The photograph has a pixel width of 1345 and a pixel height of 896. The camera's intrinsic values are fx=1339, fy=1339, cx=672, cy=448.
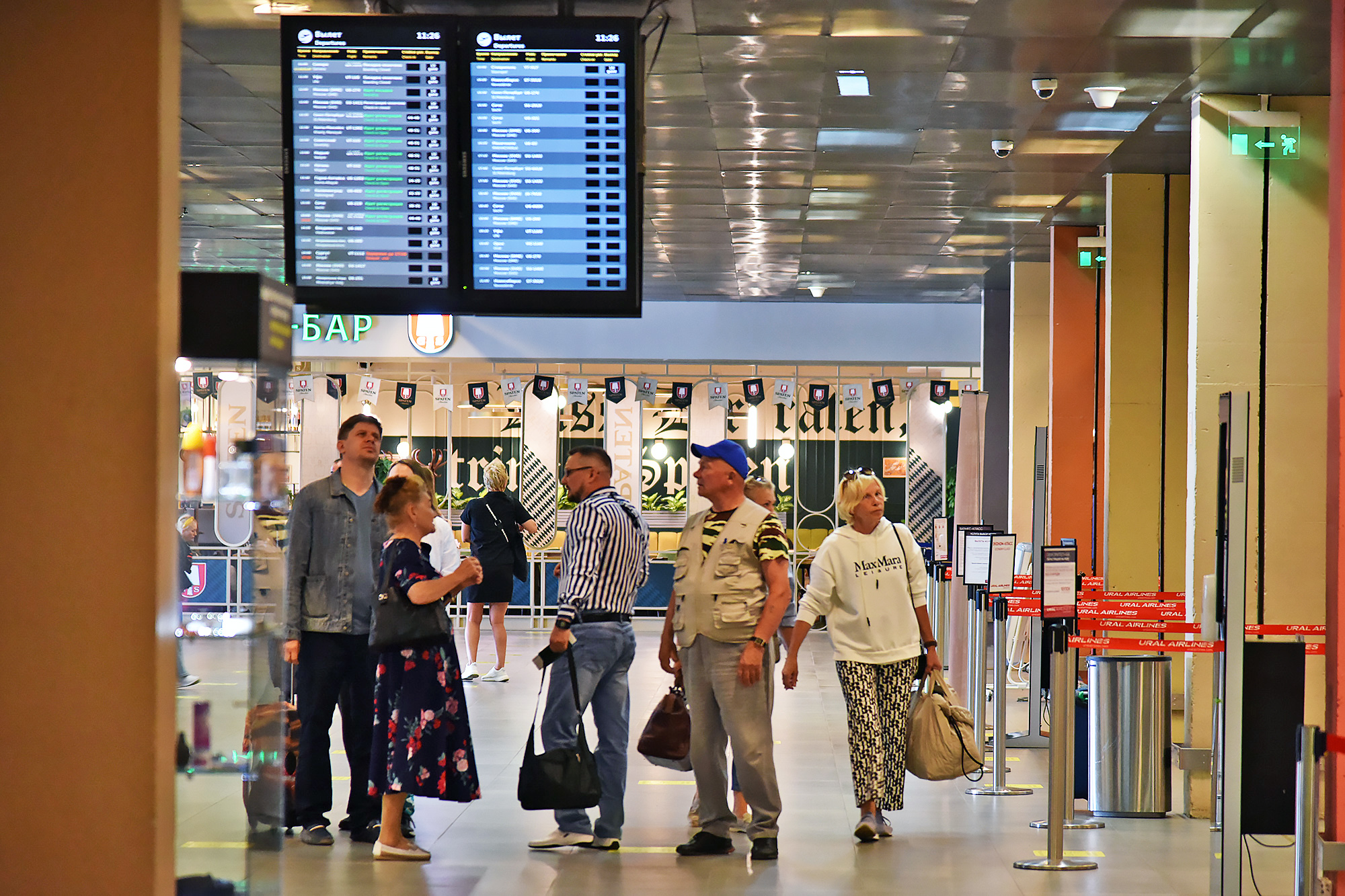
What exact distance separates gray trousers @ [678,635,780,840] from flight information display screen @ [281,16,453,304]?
202cm

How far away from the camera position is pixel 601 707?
5.72 m

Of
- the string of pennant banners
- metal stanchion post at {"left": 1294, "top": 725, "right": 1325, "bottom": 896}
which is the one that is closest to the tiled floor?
metal stanchion post at {"left": 1294, "top": 725, "right": 1325, "bottom": 896}

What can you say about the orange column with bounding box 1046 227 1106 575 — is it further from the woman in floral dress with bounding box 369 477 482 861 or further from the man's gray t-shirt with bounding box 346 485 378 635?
the woman in floral dress with bounding box 369 477 482 861

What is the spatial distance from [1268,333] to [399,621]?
4.71 m

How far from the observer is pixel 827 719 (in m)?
9.42

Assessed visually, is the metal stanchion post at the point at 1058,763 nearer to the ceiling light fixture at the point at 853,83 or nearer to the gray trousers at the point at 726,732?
the gray trousers at the point at 726,732

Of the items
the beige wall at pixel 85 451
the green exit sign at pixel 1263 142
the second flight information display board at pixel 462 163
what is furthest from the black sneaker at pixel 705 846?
the green exit sign at pixel 1263 142

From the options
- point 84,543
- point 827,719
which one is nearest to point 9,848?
point 84,543

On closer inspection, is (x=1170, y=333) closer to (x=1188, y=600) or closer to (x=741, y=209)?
(x=1188, y=600)

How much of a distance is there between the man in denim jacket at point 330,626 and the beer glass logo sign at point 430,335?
9.67 meters

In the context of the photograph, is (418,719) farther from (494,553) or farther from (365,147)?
(494,553)

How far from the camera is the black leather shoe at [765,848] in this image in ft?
18.1

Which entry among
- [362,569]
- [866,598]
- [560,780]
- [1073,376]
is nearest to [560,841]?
[560,780]

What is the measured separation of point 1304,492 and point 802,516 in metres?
Answer: 10.1
